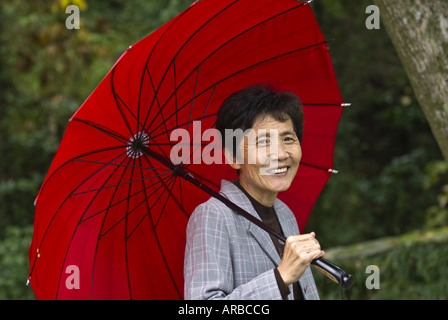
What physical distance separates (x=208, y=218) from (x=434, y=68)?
1.54m

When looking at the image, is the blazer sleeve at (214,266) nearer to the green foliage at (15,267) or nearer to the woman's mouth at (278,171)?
the woman's mouth at (278,171)

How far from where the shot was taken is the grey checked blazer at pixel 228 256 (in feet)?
5.96

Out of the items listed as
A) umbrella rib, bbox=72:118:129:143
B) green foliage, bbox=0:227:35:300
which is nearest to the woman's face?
umbrella rib, bbox=72:118:129:143

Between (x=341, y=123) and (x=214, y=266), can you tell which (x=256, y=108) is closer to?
(x=214, y=266)

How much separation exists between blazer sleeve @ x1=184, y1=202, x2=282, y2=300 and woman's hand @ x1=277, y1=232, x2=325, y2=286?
0.15 ft

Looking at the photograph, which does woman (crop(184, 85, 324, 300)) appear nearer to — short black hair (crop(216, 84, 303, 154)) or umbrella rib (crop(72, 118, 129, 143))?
short black hair (crop(216, 84, 303, 154))

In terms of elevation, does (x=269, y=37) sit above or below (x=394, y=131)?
below

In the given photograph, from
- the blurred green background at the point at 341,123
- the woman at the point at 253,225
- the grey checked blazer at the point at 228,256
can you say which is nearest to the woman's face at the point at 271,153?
the woman at the point at 253,225

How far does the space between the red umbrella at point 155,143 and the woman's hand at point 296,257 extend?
0.51 m

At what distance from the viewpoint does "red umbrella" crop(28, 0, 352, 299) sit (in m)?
2.14
